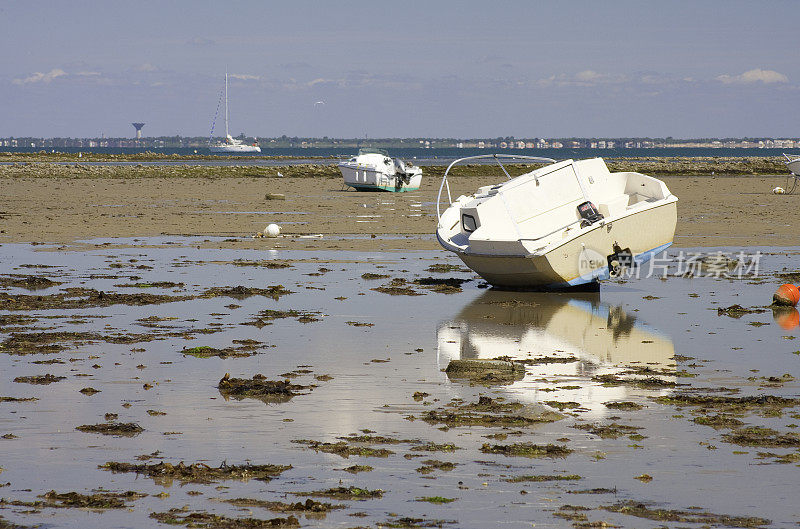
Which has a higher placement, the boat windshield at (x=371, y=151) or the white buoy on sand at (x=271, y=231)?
the boat windshield at (x=371, y=151)

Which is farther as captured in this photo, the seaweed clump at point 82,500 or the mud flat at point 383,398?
the mud flat at point 383,398

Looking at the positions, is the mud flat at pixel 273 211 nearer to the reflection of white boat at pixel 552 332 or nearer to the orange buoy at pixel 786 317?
the reflection of white boat at pixel 552 332

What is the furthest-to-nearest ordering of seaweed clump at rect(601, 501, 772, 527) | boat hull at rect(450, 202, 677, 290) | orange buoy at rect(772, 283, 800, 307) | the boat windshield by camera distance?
the boat windshield, boat hull at rect(450, 202, 677, 290), orange buoy at rect(772, 283, 800, 307), seaweed clump at rect(601, 501, 772, 527)

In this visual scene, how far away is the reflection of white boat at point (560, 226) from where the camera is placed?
17.2m

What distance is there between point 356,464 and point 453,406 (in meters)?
2.05

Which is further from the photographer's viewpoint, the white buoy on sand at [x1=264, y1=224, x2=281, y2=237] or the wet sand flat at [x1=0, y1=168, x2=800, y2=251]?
the wet sand flat at [x1=0, y1=168, x2=800, y2=251]

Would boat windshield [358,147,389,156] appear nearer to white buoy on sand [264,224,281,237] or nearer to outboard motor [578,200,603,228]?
white buoy on sand [264,224,281,237]

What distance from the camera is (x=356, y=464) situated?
822 cm

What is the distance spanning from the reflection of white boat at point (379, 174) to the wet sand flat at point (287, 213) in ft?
3.21

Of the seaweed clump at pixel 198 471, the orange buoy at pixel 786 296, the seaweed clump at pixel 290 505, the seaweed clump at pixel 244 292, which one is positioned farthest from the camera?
the seaweed clump at pixel 244 292

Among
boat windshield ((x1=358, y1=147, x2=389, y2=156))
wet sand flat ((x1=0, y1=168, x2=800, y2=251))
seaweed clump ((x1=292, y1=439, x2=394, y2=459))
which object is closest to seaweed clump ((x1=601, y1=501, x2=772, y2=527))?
seaweed clump ((x1=292, y1=439, x2=394, y2=459))

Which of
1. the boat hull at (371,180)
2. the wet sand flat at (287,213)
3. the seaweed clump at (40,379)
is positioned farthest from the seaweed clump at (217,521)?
the boat hull at (371,180)

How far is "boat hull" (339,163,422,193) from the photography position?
53.2 m

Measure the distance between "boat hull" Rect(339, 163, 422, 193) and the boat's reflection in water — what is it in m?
35.9
